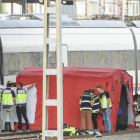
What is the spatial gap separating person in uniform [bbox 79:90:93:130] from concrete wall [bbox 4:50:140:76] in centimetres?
427

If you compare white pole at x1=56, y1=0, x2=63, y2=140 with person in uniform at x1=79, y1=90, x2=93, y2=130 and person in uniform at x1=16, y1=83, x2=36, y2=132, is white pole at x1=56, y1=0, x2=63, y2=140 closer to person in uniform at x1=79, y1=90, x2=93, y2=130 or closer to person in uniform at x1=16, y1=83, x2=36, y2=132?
person in uniform at x1=79, y1=90, x2=93, y2=130

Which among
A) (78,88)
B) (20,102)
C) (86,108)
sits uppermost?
(78,88)

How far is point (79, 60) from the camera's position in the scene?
696 inches

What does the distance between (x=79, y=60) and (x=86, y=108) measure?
4.89 m

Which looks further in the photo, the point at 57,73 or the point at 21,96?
A: the point at 21,96

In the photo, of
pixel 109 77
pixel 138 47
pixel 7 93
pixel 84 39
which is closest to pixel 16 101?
Answer: pixel 7 93

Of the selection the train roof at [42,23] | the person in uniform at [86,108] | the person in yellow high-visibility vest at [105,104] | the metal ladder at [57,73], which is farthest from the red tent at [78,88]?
the metal ladder at [57,73]

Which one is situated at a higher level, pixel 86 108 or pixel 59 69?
pixel 59 69

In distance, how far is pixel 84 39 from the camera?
17.8 metres

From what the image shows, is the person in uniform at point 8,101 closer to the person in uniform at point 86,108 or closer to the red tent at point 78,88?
the red tent at point 78,88

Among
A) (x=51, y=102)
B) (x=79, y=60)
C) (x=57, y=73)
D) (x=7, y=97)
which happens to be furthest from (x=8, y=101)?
(x=57, y=73)

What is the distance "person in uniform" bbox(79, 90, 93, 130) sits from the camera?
13031 mm

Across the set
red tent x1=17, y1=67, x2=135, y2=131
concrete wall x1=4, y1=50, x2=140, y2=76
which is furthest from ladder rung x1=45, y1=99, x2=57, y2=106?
concrete wall x1=4, y1=50, x2=140, y2=76

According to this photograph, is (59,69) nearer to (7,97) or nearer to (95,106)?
(95,106)
